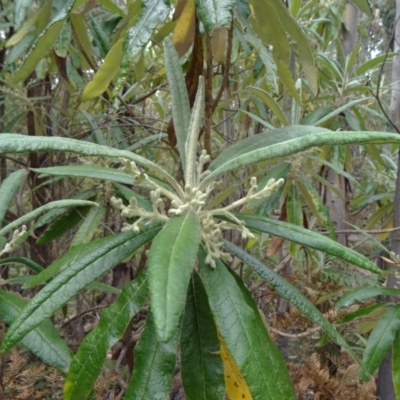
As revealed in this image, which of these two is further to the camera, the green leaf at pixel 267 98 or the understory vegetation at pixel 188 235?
the green leaf at pixel 267 98

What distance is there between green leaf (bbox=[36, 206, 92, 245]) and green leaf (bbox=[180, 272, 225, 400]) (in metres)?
0.53

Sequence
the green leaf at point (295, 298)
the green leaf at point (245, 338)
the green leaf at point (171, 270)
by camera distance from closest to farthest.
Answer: the green leaf at point (171, 270) → the green leaf at point (245, 338) → the green leaf at point (295, 298)

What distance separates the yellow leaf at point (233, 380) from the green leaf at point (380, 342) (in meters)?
0.36

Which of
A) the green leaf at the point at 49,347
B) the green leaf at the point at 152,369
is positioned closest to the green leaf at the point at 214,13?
the green leaf at the point at 152,369

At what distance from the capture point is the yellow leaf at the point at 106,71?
843 millimetres

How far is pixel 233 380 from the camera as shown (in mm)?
725

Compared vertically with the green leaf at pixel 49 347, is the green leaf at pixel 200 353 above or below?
below

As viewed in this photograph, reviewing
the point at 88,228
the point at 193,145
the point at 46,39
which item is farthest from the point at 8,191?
the point at 193,145

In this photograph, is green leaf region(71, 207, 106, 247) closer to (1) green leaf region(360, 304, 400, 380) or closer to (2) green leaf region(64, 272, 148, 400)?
(2) green leaf region(64, 272, 148, 400)

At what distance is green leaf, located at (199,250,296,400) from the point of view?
55 cm

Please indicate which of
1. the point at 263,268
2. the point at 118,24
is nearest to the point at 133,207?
the point at 263,268

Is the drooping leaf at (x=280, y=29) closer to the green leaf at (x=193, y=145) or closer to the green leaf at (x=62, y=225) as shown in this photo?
the green leaf at (x=193, y=145)

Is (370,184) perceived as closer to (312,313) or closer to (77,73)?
(77,73)

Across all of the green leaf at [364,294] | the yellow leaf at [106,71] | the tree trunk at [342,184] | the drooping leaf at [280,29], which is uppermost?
the yellow leaf at [106,71]
